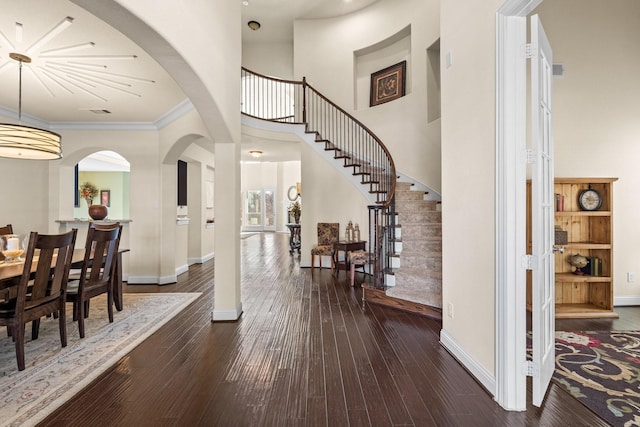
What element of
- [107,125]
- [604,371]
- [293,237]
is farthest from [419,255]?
[107,125]

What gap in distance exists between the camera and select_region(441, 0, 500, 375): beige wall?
2.10 meters

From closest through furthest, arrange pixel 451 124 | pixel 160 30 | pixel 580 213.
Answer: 1. pixel 160 30
2. pixel 451 124
3. pixel 580 213

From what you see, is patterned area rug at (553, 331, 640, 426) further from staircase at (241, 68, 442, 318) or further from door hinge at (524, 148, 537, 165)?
door hinge at (524, 148, 537, 165)

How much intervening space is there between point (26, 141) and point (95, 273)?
4.85ft

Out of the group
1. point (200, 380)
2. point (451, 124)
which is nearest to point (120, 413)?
point (200, 380)

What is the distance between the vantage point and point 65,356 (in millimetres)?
2662

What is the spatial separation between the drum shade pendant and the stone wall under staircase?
4166 millimetres

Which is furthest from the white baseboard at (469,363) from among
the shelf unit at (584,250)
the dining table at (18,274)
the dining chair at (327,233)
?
the dining chair at (327,233)

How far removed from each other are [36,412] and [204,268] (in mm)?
4678

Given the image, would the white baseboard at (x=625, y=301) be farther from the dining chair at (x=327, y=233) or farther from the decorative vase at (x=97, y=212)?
the decorative vase at (x=97, y=212)

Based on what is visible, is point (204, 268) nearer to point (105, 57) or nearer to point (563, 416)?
point (105, 57)

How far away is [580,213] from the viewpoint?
3.47 metres

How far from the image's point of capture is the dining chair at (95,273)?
10.1 feet

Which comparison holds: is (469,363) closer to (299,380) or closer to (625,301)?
(299,380)
